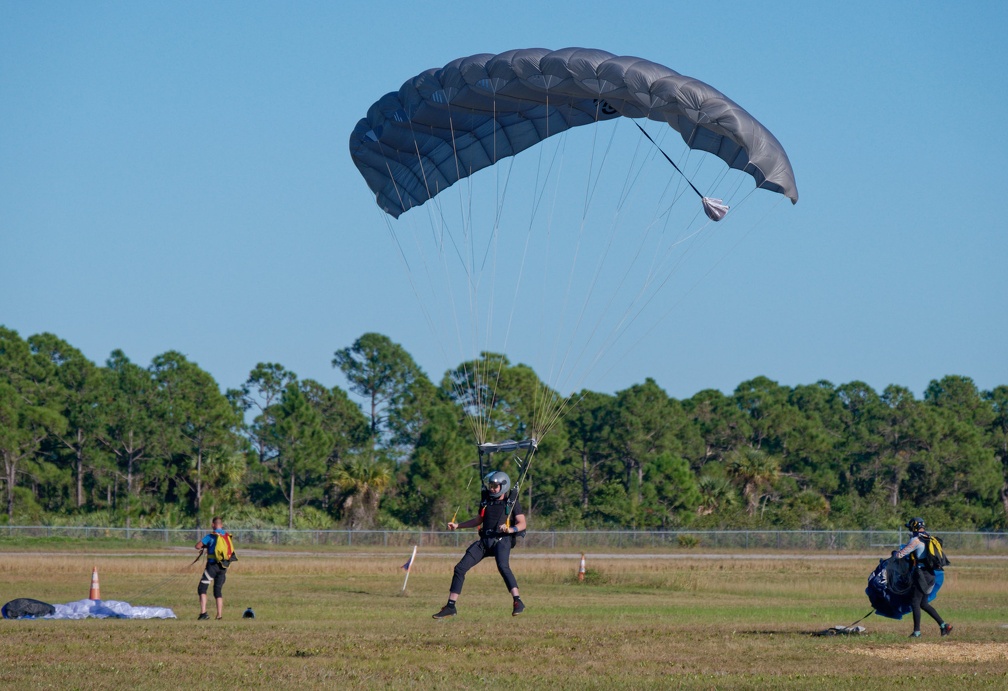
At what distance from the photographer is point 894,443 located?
7481 cm

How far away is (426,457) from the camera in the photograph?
60781mm

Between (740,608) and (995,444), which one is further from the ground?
(995,444)

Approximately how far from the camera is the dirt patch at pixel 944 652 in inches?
567

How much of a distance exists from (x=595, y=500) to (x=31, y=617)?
47.6 meters

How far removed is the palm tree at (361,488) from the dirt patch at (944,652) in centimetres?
4651

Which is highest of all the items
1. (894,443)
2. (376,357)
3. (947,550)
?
(376,357)

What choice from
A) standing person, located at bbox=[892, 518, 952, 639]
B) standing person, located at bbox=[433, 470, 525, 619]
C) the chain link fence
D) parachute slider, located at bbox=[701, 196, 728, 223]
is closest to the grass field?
standing person, located at bbox=[892, 518, 952, 639]

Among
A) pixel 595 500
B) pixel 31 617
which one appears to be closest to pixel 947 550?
pixel 595 500

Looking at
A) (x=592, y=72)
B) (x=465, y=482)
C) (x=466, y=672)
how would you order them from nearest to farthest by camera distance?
(x=466, y=672)
(x=592, y=72)
(x=465, y=482)

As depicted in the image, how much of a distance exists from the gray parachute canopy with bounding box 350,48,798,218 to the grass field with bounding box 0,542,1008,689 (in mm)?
6447

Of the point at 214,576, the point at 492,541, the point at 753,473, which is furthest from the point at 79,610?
the point at 753,473

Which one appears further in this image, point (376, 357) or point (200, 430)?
point (376, 357)

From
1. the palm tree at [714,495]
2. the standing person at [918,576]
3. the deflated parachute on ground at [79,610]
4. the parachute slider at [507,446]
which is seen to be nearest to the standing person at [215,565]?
the deflated parachute on ground at [79,610]

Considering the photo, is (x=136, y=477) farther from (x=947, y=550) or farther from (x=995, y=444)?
(x=995, y=444)
